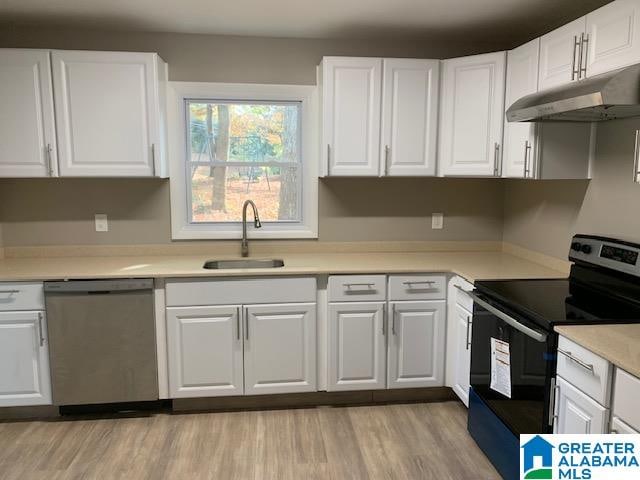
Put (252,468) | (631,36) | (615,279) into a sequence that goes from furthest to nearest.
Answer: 1. (252,468)
2. (615,279)
3. (631,36)

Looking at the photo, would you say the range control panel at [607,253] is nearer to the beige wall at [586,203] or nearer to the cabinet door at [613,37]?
the beige wall at [586,203]

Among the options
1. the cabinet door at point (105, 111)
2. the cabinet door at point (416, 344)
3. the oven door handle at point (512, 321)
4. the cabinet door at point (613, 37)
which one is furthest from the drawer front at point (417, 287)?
the cabinet door at point (105, 111)

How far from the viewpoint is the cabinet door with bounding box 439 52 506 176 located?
2.84m

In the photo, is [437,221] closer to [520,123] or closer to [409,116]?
[409,116]

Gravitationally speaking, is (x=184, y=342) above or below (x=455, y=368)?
above

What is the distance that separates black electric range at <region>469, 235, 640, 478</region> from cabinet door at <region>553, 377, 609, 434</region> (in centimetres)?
4

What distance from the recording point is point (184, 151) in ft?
10.5

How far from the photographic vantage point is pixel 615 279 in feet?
7.16

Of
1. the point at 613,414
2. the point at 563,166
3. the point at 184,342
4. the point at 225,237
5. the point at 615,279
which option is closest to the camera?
the point at 613,414

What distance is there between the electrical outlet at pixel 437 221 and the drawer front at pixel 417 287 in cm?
67

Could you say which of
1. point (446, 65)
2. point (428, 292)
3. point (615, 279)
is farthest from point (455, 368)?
point (446, 65)

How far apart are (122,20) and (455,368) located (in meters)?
2.87

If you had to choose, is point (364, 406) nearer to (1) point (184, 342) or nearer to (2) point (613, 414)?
(1) point (184, 342)

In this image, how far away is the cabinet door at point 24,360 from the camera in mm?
2660
